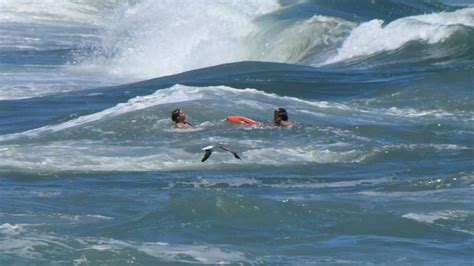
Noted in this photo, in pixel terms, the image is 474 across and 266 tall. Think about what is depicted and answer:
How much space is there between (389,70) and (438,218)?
11.9m

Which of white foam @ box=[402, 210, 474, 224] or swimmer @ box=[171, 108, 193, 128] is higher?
swimmer @ box=[171, 108, 193, 128]

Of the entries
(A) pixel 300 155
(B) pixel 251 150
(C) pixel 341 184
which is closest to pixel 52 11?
(B) pixel 251 150

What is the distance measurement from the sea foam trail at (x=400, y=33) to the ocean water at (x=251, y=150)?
5cm

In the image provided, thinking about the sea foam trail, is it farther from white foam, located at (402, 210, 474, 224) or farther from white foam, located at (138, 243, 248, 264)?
white foam, located at (138, 243, 248, 264)

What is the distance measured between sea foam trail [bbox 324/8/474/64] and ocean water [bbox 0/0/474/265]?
54 millimetres

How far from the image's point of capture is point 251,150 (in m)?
15.8

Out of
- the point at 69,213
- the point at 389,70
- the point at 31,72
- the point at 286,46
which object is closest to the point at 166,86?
the point at 389,70

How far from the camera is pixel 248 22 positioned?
33281 millimetres

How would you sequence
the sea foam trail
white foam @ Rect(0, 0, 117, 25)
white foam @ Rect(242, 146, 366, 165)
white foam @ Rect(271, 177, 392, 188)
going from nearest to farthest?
white foam @ Rect(271, 177, 392, 188) < white foam @ Rect(242, 146, 366, 165) < the sea foam trail < white foam @ Rect(0, 0, 117, 25)

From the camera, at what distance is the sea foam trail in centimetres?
2630

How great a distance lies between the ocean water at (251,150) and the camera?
10867 mm

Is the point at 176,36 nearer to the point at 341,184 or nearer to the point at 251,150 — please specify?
the point at 251,150

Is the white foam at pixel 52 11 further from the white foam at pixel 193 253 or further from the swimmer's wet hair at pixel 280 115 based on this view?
the white foam at pixel 193 253

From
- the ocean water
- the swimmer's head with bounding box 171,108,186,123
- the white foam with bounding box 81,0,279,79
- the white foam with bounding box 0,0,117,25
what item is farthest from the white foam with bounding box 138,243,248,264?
the white foam with bounding box 0,0,117,25
